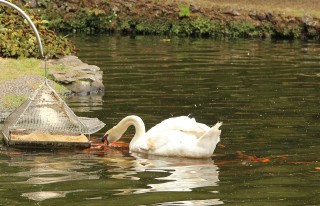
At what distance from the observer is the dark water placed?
9602mm

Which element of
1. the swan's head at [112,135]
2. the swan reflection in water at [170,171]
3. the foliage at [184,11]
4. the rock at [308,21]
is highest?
the foliage at [184,11]

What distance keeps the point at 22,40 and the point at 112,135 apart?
7748mm

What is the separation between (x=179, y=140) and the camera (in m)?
11.8

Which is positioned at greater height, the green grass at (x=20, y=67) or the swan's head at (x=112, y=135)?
the green grass at (x=20, y=67)

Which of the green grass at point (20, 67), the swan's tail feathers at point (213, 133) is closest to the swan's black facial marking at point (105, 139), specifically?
the swan's tail feathers at point (213, 133)

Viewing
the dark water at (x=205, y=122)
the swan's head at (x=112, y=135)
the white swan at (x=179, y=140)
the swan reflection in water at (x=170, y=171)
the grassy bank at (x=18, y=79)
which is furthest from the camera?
the grassy bank at (x=18, y=79)

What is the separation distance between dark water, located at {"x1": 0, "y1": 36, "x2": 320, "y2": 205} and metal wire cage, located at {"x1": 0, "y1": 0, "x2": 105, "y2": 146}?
500 millimetres

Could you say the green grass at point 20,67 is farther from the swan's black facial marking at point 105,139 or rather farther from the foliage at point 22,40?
the swan's black facial marking at point 105,139

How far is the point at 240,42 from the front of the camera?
29.8 m

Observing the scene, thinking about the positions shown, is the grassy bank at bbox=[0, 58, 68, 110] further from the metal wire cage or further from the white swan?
the white swan

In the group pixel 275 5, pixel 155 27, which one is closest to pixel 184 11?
pixel 155 27

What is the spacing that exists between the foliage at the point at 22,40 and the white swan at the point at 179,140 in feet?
25.1

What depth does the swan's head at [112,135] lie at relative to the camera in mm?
12617

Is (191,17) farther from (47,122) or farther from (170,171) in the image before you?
(170,171)
